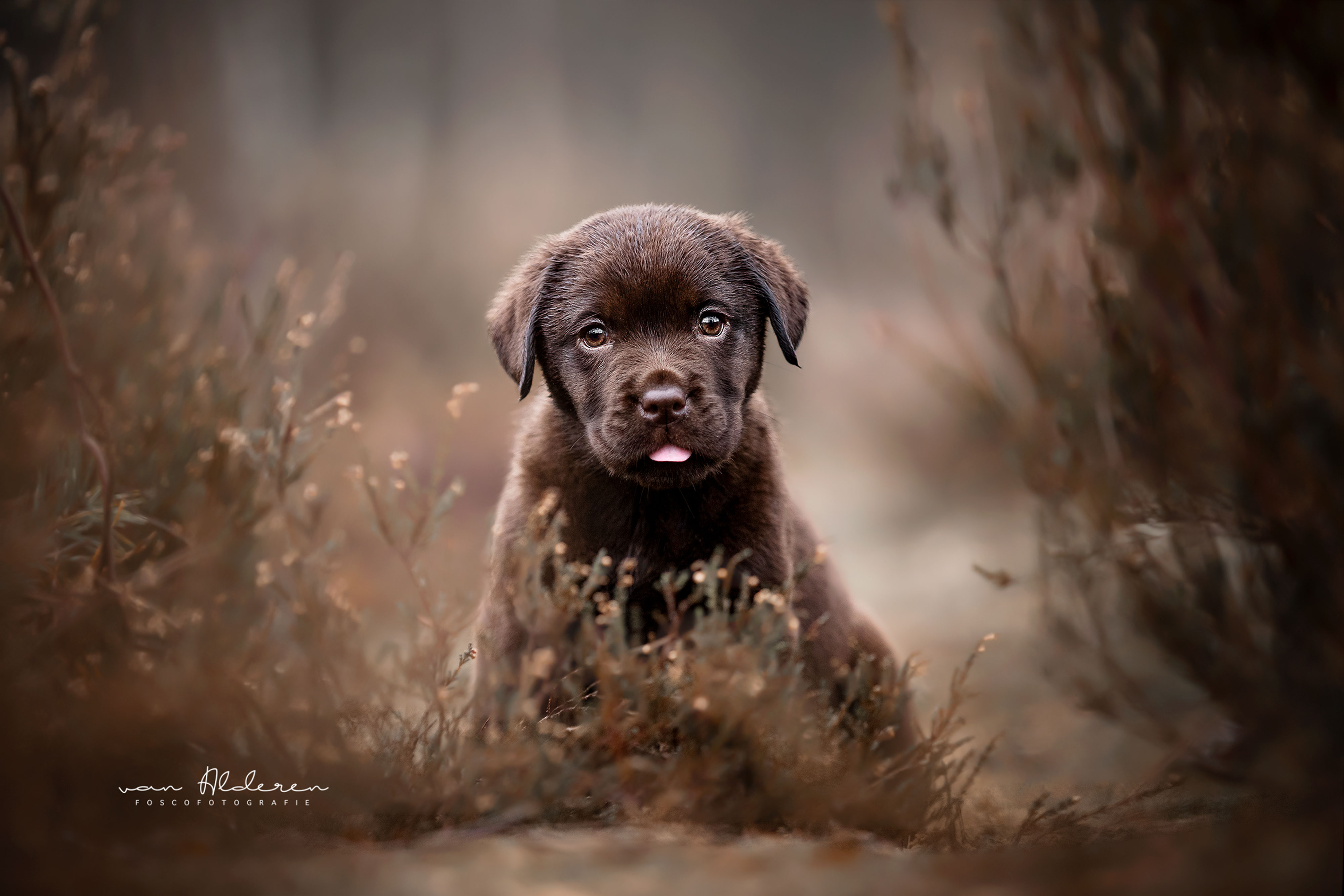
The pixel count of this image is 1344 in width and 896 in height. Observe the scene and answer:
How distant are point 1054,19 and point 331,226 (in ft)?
33.1

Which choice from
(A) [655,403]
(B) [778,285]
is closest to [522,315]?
(A) [655,403]

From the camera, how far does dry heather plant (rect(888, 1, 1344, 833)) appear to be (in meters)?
2.06

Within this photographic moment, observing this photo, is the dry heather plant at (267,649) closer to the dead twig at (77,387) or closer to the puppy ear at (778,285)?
the dead twig at (77,387)

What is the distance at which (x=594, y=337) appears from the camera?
11.0ft

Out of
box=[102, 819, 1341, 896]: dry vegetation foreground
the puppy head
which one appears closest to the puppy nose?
the puppy head

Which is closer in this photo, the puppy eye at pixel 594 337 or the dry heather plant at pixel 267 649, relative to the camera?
the dry heather plant at pixel 267 649

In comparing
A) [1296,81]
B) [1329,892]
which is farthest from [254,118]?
[1329,892]

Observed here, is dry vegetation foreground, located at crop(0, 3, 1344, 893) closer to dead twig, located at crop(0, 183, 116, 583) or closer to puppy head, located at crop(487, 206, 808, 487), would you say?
dead twig, located at crop(0, 183, 116, 583)

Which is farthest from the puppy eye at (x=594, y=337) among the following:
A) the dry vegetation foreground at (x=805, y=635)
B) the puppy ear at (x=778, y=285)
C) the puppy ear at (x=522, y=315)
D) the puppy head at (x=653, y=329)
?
the dry vegetation foreground at (x=805, y=635)

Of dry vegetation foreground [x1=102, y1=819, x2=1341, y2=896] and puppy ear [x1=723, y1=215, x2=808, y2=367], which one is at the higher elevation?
puppy ear [x1=723, y1=215, x2=808, y2=367]

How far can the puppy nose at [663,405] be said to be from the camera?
2.96 meters

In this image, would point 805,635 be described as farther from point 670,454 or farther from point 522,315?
point 522,315

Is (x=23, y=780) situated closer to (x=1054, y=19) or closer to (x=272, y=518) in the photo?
(x=272, y=518)

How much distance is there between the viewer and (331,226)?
1080 cm
